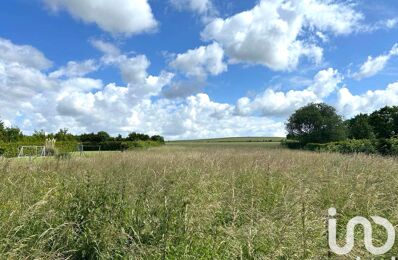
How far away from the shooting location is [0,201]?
15.5 ft

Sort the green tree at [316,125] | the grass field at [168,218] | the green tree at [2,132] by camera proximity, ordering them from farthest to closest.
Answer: the green tree at [316,125] < the green tree at [2,132] < the grass field at [168,218]

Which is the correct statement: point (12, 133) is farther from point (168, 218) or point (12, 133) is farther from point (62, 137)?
point (168, 218)

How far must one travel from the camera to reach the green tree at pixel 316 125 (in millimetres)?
64812

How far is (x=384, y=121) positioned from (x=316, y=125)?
11821 mm

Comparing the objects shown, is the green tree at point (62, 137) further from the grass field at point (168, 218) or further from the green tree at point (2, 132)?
the grass field at point (168, 218)

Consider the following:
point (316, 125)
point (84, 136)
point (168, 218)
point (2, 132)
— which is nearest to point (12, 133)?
point (2, 132)

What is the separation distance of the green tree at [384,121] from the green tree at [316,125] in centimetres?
561

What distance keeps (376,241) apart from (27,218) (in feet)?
13.7

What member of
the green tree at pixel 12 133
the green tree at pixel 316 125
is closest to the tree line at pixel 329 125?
the green tree at pixel 316 125

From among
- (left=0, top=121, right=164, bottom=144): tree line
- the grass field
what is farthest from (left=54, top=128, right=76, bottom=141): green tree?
the grass field

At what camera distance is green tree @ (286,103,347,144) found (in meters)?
64.8

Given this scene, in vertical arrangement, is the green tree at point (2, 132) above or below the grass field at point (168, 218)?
above

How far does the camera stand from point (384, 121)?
209ft

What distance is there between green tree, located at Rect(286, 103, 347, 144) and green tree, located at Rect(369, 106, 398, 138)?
5.61 metres
